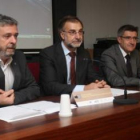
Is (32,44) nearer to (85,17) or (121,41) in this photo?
(85,17)

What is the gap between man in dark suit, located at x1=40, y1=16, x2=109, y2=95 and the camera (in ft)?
7.77

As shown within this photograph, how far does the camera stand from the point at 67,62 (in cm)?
249

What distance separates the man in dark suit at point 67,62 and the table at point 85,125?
0.85 m

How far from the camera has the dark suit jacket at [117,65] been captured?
255cm

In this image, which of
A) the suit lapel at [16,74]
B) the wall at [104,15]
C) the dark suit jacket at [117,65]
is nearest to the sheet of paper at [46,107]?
the suit lapel at [16,74]

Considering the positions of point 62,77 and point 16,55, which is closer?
point 16,55

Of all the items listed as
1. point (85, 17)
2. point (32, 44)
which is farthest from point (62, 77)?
point (85, 17)

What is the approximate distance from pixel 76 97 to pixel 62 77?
2.83 ft

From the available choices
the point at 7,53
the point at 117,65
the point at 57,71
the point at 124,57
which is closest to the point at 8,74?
the point at 7,53

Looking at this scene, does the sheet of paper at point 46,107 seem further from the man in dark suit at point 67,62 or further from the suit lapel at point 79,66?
the suit lapel at point 79,66

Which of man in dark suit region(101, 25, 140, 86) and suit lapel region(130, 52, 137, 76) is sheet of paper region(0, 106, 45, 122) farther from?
suit lapel region(130, 52, 137, 76)

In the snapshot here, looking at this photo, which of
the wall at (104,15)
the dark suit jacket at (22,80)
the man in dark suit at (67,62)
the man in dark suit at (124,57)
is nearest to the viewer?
the dark suit jacket at (22,80)

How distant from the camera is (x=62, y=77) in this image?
244cm

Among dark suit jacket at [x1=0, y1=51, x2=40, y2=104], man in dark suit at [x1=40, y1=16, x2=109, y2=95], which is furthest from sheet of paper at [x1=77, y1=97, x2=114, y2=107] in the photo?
man in dark suit at [x1=40, y1=16, x2=109, y2=95]
